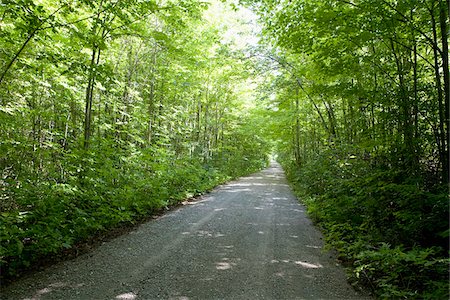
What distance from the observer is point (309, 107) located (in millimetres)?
16906

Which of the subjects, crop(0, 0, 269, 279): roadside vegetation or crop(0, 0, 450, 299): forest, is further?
crop(0, 0, 269, 279): roadside vegetation

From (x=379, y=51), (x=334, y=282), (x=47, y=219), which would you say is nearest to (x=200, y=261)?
(x=334, y=282)

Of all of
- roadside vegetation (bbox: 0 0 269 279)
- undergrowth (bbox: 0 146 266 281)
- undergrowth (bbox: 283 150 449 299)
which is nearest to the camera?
undergrowth (bbox: 283 150 449 299)

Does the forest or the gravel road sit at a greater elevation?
the forest

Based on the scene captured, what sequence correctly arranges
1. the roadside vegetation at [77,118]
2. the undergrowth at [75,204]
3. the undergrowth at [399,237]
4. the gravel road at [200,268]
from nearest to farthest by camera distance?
1. the undergrowth at [399,237]
2. the gravel road at [200,268]
3. the undergrowth at [75,204]
4. the roadside vegetation at [77,118]

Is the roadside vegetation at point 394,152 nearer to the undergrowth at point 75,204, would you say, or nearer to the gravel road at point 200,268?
the gravel road at point 200,268

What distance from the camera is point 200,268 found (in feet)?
14.6

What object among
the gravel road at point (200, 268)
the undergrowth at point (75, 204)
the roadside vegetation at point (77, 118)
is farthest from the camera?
the roadside vegetation at point (77, 118)

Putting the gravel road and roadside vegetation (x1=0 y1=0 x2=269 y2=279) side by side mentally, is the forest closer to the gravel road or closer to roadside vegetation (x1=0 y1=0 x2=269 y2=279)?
roadside vegetation (x1=0 y1=0 x2=269 y2=279)

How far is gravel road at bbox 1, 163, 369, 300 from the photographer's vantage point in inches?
143

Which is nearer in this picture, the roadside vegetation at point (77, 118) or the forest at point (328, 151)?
the forest at point (328, 151)

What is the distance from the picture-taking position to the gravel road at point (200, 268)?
3.63 m

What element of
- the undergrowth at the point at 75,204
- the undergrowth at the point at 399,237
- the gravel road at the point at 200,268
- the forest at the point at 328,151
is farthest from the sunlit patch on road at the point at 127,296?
the undergrowth at the point at 399,237

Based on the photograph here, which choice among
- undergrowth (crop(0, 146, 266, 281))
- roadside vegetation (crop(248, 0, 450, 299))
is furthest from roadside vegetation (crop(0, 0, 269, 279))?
roadside vegetation (crop(248, 0, 450, 299))
